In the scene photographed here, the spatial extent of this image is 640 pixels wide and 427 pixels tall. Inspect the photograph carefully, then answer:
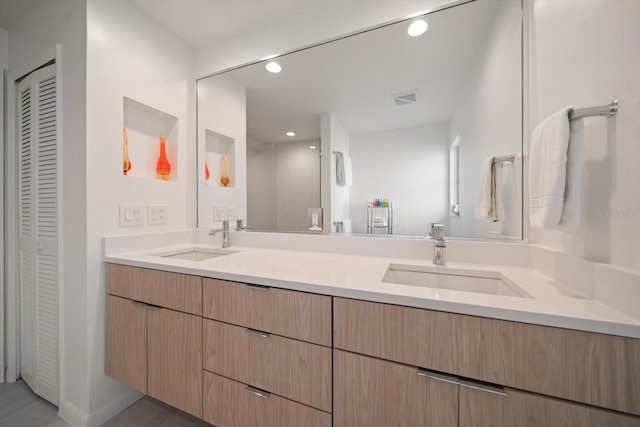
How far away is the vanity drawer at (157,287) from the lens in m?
1.07

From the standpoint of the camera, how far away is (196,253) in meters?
1.69

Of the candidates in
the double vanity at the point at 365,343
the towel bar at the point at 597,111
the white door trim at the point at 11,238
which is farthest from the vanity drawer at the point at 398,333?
the white door trim at the point at 11,238

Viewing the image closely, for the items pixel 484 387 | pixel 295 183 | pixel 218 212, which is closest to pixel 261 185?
pixel 295 183

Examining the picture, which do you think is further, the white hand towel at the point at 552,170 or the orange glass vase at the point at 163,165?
the orange glass vase at the point at 163,165

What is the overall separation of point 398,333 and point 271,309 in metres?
0.45

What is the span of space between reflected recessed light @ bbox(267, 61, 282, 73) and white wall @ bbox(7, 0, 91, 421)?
0.95m

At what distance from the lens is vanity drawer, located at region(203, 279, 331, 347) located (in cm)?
83

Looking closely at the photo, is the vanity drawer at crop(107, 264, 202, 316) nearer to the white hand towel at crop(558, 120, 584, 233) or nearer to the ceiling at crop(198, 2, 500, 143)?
the ceiling at crop(198, 2, 500, 143)

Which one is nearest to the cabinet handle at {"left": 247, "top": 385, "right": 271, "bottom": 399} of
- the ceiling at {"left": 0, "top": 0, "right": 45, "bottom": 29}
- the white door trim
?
the white door trim

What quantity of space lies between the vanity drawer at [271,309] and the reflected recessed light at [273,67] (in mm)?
1368

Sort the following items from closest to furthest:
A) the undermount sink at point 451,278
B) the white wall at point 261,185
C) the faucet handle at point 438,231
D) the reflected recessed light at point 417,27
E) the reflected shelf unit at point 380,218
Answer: the undermount sink at point 451,278 → the faucet handle at point 438,231 → the reflected recessed light at point 417,27 → the reflected shelf unit at point 380,218 → the white wall at point 261,185

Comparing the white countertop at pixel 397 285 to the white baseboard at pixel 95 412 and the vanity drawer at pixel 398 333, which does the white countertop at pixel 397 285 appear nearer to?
the vanity drawer at pixel 398 333

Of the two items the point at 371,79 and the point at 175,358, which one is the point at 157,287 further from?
the point at 371,79

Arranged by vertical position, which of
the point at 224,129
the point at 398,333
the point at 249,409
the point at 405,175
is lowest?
the point at 249,409
